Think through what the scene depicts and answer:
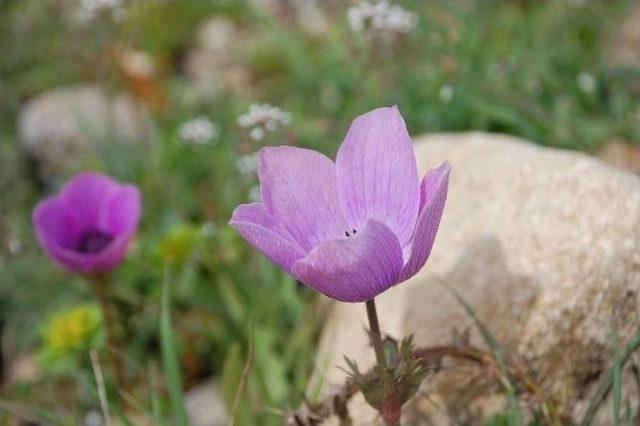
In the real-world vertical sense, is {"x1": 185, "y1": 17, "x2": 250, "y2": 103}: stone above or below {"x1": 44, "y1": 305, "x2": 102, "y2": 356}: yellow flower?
above

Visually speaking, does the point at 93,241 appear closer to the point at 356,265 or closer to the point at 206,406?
the point at 206,406

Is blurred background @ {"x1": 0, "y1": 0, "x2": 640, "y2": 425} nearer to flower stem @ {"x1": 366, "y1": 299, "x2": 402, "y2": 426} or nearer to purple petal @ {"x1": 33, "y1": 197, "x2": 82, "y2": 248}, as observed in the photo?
purple petal @ {"x1": 33, "y1": 197, "x2": 82, "y2": 248}

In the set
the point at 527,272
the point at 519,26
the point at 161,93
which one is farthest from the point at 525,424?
the point at 161,93

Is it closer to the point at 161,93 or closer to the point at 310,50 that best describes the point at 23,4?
the point at 161,93

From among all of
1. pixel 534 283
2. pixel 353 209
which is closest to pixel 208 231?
pixel 534 283

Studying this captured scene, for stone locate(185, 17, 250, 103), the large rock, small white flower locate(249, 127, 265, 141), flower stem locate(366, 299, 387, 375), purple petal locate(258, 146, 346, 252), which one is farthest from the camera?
stone locate(185, 17, 250, 103)

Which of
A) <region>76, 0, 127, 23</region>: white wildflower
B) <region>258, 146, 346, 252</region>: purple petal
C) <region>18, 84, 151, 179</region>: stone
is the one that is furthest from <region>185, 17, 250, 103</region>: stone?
<region>258, 146, 346, 252</region>: purple petal

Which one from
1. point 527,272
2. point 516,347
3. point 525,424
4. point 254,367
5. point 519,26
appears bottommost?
point 254,367
